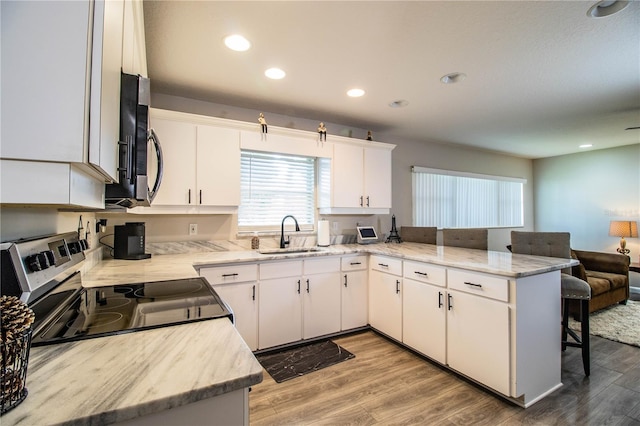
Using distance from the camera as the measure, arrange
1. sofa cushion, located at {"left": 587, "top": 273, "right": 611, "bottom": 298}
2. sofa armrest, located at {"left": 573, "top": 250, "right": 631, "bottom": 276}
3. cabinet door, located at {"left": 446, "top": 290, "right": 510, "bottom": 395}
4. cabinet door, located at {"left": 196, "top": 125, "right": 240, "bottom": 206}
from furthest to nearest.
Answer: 1. sofa armrest, located at {"left": 573, "top": 250, "right": 631, "bottom": 276}
2. sofa cushion, located at {"left": 587, "top": 273, "right": 611, "bottom": 298}
3. cabinet door, located at {"left": 196, "top": 125, "right": 240, "bottom": 206}
4. cabinet door, located at {"left": 446, "top": 290, "right": 510, "bottom": 395}

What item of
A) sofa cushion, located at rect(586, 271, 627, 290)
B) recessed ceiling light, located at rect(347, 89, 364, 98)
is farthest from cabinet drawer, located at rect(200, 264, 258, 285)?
sofa cushion, located at rect(586, 271, 627, 290)

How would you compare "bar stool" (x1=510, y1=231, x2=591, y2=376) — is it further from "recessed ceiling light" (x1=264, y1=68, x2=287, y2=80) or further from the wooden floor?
"recessed ceiling light" (x1=264, y1=68, x2=287, y2=80)

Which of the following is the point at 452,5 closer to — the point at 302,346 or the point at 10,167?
the point at 10,167

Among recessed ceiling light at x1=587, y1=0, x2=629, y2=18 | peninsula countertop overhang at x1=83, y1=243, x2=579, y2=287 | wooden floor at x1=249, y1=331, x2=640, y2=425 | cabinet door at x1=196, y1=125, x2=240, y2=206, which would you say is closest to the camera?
recessed ceiling light at x1=587, y1=0, x2=629, y2=18

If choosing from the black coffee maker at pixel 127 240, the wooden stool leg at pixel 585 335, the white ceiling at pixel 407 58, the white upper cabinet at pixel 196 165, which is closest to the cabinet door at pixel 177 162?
the white upper cabinet at pixel 196 165

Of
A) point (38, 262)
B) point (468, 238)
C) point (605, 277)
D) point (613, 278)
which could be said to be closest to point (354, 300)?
point (468, 238)

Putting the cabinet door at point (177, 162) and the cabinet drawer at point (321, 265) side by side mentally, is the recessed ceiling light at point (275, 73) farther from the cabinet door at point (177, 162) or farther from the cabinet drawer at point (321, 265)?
the cabinet drawer at point (321, 265)

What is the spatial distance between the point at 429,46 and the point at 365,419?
2.43 metres

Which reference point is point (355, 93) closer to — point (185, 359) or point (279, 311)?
point (279, 311)

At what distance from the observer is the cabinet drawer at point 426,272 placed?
2373 millimetres

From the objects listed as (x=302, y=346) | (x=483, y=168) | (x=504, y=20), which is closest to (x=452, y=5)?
(x=504, y=20)

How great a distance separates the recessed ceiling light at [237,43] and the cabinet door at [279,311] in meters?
1.82

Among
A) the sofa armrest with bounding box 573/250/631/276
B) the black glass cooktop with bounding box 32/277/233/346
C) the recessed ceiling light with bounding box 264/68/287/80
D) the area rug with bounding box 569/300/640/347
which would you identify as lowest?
the area rug with bounding box 569/300/640/347

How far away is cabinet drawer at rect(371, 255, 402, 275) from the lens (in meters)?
2.81
